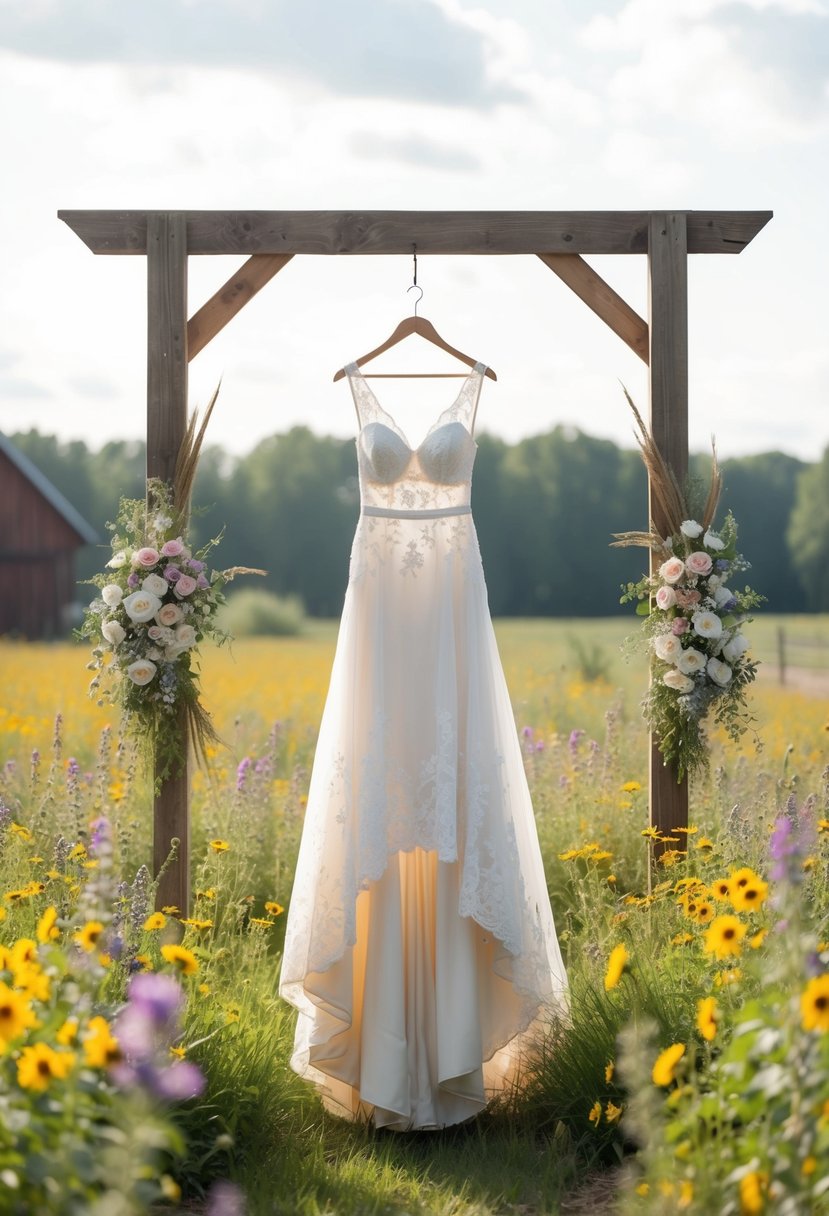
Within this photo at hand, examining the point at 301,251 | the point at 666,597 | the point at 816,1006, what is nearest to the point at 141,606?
the point at 301,251

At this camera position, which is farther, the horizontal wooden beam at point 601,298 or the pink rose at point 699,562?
the horizontal wooden beam at point 601,298

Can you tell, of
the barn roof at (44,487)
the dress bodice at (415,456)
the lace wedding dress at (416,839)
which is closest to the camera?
the lace wedding dress at (416,839)

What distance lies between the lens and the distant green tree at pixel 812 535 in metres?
17.4

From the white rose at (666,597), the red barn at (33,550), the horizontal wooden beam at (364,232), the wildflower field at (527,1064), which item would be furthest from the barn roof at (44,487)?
the white rose at (666,597)

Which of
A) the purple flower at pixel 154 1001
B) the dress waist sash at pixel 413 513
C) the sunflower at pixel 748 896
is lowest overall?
the purple flower at pixel 154 1001

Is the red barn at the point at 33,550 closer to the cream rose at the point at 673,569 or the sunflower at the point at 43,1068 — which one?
the cream rose at the point at 673,569

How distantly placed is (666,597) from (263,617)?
13.8 metres

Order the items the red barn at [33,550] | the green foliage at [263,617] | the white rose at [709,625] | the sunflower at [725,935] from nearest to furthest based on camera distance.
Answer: the sunflower at [725,935] < the white rose at [709,625] < the red barn at [33,550] < the green foliage at [263,617]

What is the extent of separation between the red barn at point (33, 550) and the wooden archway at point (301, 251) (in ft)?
45.0

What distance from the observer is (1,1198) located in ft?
6.20

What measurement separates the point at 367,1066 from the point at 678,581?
1875 mm

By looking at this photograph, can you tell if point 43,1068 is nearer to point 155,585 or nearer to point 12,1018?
point 12,1018

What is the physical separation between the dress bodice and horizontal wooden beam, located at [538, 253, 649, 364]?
0.72m

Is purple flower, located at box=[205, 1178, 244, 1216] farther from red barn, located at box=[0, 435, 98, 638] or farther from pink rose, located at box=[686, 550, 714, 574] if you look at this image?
red barn, located at box=[0, 435, 98, 638]
